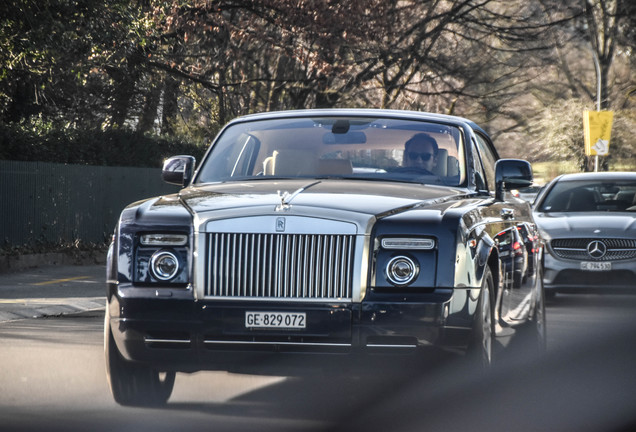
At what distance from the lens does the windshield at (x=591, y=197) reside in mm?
14594

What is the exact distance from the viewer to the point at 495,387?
23.0 ft

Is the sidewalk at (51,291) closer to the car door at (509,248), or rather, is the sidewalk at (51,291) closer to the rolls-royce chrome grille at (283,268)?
the car door at (509,248)

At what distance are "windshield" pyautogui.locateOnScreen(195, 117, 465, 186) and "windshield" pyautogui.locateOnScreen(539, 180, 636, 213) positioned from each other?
704 cm

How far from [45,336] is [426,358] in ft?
16.9

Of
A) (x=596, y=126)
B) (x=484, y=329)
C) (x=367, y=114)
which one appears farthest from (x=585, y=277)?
(x=596, y=126)

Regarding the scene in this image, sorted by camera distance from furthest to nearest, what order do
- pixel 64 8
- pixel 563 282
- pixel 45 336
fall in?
pixel 64 8, pixel 563 282, pixel 45 336

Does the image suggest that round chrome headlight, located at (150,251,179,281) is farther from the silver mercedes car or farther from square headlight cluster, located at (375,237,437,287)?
the silver mercedes car

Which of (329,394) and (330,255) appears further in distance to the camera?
(329,394)

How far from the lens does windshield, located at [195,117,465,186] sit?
7.52 m

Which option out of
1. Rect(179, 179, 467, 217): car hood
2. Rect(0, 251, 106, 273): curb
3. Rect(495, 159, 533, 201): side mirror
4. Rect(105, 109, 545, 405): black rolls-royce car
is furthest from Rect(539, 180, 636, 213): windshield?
Rect(105, 109, 545, 405): black rolls-royce car

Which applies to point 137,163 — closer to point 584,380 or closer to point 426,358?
point 584,380

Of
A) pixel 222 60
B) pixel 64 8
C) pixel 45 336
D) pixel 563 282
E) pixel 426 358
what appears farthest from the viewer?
pixel 222 60

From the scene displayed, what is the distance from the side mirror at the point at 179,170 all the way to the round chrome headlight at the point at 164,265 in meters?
1.79

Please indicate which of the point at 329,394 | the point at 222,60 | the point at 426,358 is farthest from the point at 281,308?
the point at 222,60
